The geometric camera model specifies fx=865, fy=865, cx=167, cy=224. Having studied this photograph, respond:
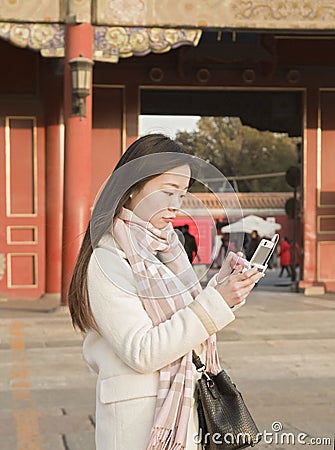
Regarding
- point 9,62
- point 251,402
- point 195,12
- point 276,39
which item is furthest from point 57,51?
point 251,402

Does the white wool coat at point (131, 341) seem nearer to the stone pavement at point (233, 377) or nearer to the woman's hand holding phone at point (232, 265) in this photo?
the woman's hand holding phone at point (232, 265)

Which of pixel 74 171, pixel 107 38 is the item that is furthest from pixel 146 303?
pixel 107 38

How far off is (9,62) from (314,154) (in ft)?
16.7

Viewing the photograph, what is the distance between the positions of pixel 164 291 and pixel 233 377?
4.74 metres

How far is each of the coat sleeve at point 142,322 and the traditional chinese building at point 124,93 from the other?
851cm

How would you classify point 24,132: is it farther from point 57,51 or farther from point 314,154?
point 314,154

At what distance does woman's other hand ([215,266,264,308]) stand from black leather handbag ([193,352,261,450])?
0.21 metres

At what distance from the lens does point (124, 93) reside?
44.3 ft

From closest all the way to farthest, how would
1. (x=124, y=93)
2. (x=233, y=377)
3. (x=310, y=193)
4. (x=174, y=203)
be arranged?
(x=174, y=203), (x=233, y=377), (x=124, y=93), (x=310, y=193)

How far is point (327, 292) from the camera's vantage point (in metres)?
14.2

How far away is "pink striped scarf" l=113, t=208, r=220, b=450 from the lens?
7.76ft

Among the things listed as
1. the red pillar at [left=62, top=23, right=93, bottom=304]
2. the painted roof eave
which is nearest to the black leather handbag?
the red pillar at [left=62, top=23, right=93, bottom=304]

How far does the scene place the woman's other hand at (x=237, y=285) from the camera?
2.35 m

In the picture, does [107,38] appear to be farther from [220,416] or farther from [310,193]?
[220,416]
